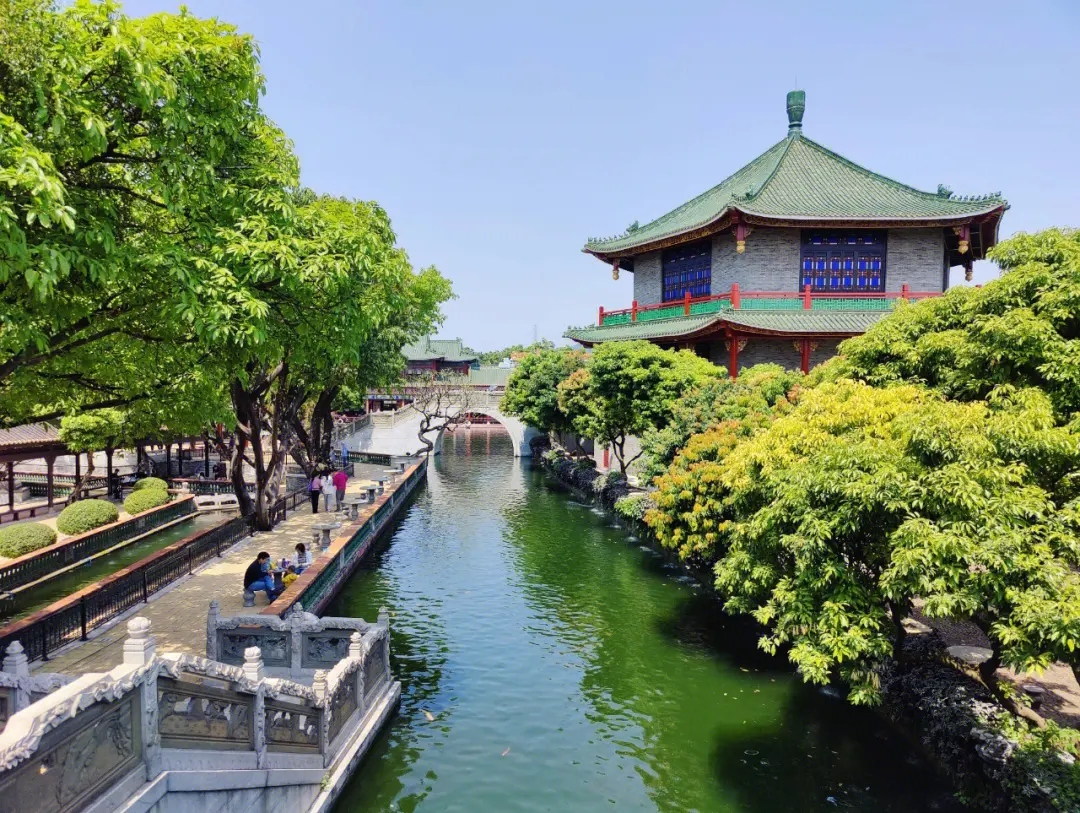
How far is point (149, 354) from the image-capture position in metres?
9.47

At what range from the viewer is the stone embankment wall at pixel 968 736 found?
709 cm

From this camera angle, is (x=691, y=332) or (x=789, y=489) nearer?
(x=789, y=489)

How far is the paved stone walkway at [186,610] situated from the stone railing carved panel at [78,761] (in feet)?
20.8

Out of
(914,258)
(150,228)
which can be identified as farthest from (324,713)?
(914,258)

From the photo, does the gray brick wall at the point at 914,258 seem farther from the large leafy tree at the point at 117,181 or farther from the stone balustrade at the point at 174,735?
the stone balustrade at the point at 174,735

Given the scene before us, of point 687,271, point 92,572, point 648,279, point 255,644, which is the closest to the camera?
point 255,644

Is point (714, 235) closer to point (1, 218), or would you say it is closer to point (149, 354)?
point (149, 354)

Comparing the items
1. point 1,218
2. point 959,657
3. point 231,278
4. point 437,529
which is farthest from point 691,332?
point 1,218

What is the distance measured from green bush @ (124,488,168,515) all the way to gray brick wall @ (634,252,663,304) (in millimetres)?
23293

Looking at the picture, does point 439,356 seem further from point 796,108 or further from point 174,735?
point 174,735

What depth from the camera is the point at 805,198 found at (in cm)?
2917

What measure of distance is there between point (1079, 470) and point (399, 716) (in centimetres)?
976

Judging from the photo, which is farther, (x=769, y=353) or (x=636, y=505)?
(x=769, y=353)

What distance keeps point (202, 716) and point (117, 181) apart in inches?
256
